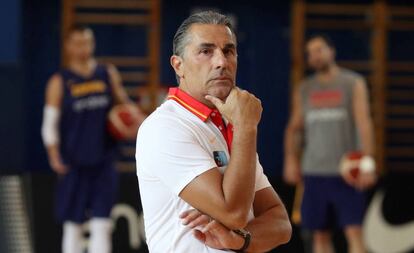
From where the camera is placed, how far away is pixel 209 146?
3123 mm

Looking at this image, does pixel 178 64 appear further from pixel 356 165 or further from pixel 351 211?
pixel 351 211

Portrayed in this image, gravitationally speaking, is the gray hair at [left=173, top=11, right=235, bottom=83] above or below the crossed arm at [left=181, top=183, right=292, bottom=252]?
above

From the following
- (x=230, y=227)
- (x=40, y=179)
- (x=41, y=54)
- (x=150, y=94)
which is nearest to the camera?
(x=230, y=227)

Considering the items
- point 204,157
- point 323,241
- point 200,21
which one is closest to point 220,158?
point 204,157

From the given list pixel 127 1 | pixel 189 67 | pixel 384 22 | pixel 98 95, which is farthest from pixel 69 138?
pixel 189 67

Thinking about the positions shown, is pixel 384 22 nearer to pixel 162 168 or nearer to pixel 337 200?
pixel 337 200

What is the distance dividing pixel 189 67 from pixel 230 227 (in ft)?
1.78

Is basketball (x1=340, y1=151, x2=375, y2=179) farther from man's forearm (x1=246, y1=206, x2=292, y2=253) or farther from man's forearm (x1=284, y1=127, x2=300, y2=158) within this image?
man's forearm (x1=246, y1=206, x2=292, y2=253)

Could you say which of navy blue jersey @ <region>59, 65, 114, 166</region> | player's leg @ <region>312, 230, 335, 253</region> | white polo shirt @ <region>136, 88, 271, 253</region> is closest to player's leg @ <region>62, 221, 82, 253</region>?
navy blue jersey @ <region>59, 65, 114, 166</region>

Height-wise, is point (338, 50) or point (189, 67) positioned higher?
point (189, 67)

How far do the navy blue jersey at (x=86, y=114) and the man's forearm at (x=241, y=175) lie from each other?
15.6ft

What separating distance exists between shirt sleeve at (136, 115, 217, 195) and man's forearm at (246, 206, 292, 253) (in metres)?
0.30

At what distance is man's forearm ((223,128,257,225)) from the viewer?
292 cm

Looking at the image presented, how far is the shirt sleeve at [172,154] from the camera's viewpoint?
3.00 m
